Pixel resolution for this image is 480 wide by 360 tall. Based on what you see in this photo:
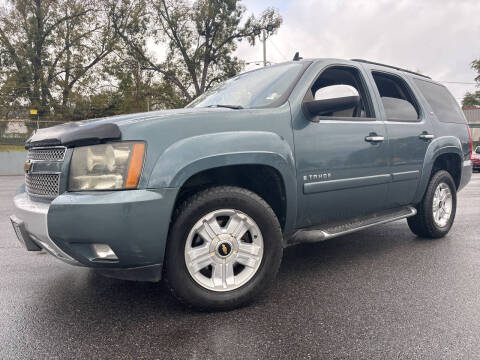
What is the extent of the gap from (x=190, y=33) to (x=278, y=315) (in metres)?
29.6

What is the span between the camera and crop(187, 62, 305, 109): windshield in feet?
9.76

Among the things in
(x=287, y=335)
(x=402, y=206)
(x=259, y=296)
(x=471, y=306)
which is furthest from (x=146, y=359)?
(x=402, y=206)

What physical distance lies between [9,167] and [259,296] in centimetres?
1987

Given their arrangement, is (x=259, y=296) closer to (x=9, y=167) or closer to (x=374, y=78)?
(x=374, y=78)

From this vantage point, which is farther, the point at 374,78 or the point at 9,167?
the point at 9,167

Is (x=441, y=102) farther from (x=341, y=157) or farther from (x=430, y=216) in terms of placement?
(x=341, y=157)

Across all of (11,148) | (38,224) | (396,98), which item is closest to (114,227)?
(38,224)

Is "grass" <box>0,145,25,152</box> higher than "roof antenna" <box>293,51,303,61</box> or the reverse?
the reverse

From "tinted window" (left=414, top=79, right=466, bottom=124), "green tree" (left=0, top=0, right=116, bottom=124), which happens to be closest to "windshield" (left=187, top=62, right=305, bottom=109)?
"tinted window" (left=414, top=79, right=466, bottom=124)

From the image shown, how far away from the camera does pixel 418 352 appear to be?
194 cm

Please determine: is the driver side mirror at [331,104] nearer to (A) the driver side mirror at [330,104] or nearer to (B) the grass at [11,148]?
(A) the driver side mirror at [330,104]

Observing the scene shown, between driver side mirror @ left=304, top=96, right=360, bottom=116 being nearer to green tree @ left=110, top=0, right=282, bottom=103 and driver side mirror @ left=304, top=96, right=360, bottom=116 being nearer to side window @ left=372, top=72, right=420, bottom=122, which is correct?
side window @ left=372, top=72, right=420, bottom=122

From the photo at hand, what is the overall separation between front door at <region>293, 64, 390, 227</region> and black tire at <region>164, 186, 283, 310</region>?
16.2 inches

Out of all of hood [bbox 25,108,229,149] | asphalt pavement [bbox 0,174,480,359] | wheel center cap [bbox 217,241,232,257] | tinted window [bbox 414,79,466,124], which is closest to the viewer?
asphalt pavement [bbox 0,174,480,359]
